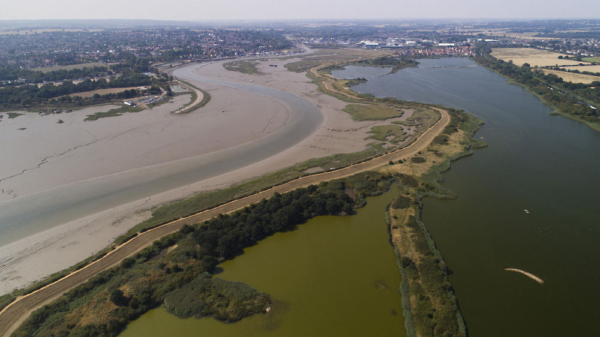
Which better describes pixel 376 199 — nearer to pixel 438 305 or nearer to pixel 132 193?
pixel 438 305

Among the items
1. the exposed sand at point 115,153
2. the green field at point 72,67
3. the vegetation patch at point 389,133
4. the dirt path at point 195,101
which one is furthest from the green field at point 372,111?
the green field at point 72,67

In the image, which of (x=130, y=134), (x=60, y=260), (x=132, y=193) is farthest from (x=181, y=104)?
(x=60, y=260)

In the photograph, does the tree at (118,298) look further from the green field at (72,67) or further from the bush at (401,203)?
the green field at (72,67)

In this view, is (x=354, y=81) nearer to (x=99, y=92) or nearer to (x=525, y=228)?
(x=525, y=228)

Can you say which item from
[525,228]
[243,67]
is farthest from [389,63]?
[525,228]

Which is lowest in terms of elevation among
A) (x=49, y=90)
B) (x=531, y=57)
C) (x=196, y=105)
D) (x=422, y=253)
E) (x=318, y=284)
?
(x=318, y=284)

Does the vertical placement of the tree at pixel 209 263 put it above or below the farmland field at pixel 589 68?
below
